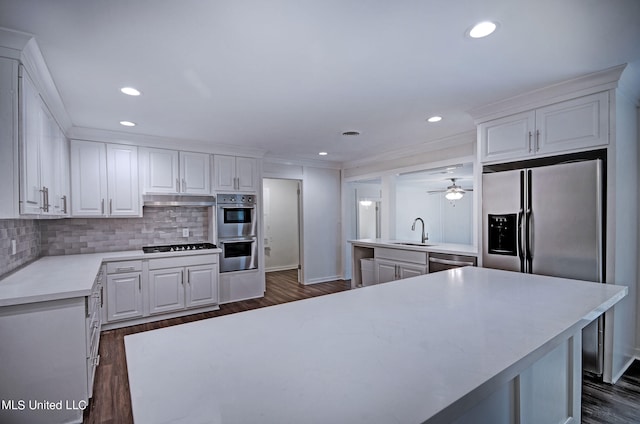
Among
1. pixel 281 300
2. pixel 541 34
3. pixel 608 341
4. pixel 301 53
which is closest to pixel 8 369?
pixel 301 53

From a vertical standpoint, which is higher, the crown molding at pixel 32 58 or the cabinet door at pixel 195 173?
the crown molding at pixel 32 58

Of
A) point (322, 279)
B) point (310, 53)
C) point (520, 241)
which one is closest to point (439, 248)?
point (520, 241)

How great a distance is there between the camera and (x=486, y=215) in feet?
9.59

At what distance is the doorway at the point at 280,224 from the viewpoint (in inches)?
274

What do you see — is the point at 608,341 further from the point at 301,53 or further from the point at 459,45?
the point at 301,53

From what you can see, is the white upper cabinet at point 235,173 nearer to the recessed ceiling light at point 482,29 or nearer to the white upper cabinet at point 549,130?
the white upper cabinet at point 549,130

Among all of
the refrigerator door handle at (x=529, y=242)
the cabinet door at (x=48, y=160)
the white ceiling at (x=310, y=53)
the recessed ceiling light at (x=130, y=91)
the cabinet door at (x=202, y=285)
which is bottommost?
the cabinet door at (x=202, y=285)

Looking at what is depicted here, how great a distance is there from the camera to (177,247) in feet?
13.7

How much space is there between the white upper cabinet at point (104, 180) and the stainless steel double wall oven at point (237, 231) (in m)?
1.08

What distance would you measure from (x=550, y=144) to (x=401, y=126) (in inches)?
58.3

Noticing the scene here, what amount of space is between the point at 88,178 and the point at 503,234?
454 centimetres

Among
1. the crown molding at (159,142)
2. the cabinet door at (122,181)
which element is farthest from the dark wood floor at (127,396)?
the crown molding at (159,142)

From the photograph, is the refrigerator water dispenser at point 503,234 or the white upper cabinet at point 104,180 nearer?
the refrigerator water dispenser at point 503,234

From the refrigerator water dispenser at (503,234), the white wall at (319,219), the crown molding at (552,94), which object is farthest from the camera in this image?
the white wall at (319,219)
